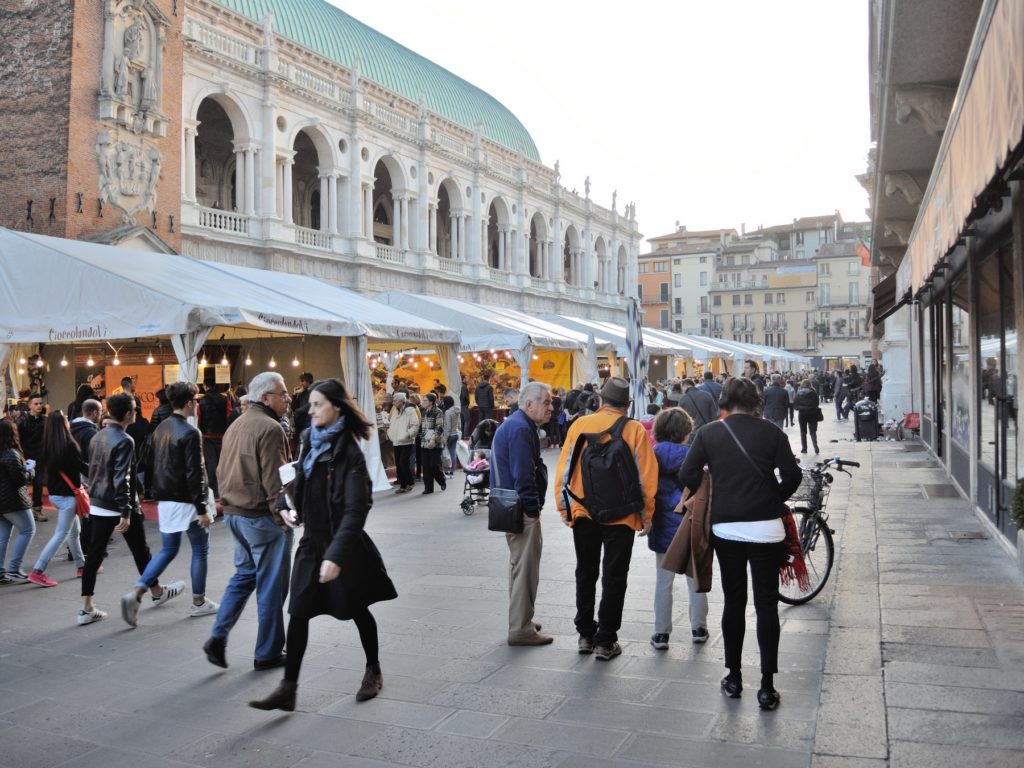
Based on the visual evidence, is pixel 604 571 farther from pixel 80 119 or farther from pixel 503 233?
pixel 503 233

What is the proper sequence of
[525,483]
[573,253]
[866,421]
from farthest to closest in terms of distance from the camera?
[573,253], [866,421], [525,483]

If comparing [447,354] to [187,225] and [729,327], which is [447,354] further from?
[729,327]

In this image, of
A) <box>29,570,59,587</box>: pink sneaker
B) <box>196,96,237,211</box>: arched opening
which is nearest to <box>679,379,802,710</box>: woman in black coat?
<box>29,570,59,587</box>: pink sneaker

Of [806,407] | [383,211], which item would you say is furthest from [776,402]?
[383,211]

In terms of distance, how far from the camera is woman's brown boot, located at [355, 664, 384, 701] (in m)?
4.80

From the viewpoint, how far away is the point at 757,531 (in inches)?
178

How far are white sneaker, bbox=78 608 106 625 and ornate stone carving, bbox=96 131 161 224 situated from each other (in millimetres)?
12629

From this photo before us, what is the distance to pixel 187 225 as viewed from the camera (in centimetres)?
2264

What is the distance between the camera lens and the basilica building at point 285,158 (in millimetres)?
16922

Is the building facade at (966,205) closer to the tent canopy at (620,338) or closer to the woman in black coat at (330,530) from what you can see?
the woman in black coat at (330,530)

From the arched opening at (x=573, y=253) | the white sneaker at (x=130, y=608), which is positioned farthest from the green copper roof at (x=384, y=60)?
the white sneaker at (x=130, y=608)

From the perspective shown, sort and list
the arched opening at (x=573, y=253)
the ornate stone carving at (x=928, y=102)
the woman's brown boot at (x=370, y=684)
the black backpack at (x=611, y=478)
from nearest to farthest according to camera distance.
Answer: the woman's brown boot at (x=370, y=684)
the black backpack at (x=611, y=478)
the ornate stone carving at (x=928, y=102)
the arched opening at (x=573, y=253)

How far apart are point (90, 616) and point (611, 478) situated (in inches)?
161

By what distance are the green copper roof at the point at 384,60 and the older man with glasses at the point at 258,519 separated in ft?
90.4
